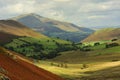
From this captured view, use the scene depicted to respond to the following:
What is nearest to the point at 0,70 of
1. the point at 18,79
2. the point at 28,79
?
the point at 18,79

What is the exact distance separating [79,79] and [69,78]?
5.14 metres

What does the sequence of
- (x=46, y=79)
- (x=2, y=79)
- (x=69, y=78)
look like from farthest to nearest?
(x=69, y=78)
(x=46, y=79)
(x=2, y=79)

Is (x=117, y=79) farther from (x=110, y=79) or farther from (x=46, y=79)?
(x=46, y=79)

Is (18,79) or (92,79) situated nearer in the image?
(18,79)

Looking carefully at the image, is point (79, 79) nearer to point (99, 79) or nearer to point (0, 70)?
point (99, 79)

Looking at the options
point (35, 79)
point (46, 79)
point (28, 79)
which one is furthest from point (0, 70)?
point (46, 79)

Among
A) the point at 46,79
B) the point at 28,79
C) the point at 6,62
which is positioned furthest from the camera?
the point at 46,79

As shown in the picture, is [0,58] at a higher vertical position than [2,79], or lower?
higher

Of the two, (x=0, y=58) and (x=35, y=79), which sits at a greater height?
(x=0, y=58)

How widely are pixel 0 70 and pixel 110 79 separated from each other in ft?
212

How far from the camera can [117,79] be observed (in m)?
105

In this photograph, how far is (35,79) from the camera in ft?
202

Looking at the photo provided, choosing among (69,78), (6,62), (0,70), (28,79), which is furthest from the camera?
(69,78)

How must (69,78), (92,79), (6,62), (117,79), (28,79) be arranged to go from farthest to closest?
(69,78) → (92,79) → (117,79) → (6,62) → (28,79)
